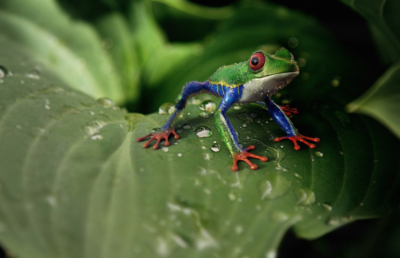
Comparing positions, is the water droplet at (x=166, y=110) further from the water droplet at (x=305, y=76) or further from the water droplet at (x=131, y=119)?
the water droplet at (x=305, y=76)

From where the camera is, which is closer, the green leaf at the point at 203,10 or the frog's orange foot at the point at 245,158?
the frog's orange foot at the point at 245,158

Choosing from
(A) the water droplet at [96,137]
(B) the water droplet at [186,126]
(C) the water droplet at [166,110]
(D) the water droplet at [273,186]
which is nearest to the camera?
(D) the water droplet at [273,186]

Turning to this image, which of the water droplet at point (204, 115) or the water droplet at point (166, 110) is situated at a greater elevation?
the water droplet at point (166, 110)

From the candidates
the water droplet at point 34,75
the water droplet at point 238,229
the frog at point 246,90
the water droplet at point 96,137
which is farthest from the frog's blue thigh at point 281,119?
the water droplet at point 34,75

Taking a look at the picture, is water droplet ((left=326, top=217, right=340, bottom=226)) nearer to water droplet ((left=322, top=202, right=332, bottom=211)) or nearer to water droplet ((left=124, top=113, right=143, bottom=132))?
water droplet ((left=322, top=202, right=332, bottom=211))

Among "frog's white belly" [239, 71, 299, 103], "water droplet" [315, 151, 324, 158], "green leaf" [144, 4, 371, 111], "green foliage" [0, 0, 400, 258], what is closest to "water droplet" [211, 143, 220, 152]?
"green foliage" [0, 0, 400, 258]

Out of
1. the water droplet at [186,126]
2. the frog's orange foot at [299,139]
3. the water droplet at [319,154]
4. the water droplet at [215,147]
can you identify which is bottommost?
the water droplet at [319,154]
